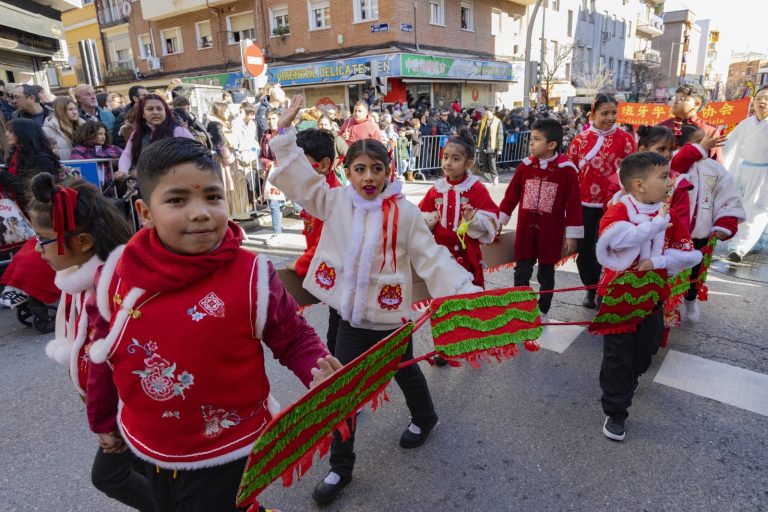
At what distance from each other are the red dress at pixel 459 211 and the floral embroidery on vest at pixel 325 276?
0.93 metres

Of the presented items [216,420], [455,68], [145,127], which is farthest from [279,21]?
[216,420]

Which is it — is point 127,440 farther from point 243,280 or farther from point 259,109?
point 259,109

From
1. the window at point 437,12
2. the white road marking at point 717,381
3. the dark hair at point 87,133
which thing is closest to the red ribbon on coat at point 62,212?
the white road marking at point 717,381

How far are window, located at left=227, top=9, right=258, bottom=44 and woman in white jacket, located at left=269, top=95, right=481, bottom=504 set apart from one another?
24.6m

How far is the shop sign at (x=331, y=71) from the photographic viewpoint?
1969 centimetres

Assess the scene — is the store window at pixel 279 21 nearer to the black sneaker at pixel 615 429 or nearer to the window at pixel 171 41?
the window at pixel 171 41

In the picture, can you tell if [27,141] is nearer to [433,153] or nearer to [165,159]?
[165,159]

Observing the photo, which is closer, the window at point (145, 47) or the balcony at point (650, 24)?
the window at point (145, 47)

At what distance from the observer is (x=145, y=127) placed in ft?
16.5

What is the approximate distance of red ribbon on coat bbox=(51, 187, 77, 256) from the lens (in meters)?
1.61

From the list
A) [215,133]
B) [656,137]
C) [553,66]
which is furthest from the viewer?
[553,66]

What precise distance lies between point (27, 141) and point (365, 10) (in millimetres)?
18608

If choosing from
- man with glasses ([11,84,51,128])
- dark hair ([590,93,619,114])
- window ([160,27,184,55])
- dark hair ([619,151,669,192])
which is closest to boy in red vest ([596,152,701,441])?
dark hair ([619,151,669,192])

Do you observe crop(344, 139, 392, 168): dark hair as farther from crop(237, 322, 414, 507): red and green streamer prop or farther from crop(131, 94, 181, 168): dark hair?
crop(131, 94, 181, 168): dark hair
